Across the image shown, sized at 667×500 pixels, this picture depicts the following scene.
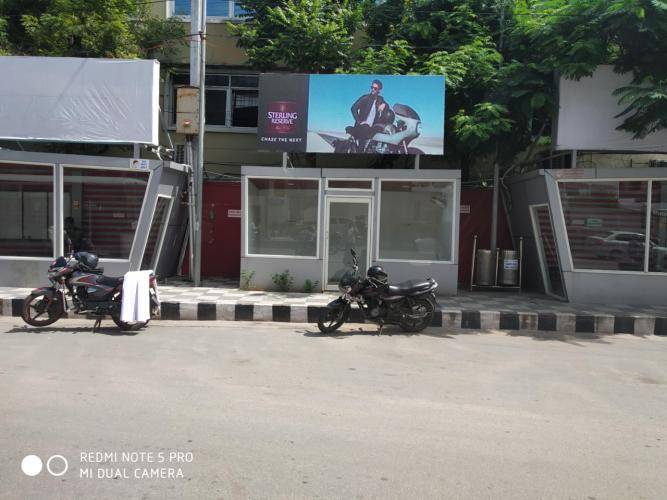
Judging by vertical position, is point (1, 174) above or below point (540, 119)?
below

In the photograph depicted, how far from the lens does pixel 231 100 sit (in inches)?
606

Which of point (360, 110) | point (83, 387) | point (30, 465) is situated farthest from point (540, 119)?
point (30, 465)

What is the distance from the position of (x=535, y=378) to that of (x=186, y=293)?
7.02 metres

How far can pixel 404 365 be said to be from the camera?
259 inches

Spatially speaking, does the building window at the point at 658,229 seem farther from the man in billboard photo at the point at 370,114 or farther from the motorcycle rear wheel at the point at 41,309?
the motorcycle rear wheel at the point at 41,309

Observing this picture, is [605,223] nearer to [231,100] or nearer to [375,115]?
[375,115]

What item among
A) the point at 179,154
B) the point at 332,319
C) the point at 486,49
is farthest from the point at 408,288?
the point at 179,154

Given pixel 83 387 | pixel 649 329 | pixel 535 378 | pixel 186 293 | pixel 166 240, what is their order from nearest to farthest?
pixel 83 387, pixel 535 378, pixel 649 329, pixel 186 293, pixel 166 240

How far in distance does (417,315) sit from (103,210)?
7.12m

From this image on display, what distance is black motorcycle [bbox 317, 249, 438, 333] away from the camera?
8.36 m

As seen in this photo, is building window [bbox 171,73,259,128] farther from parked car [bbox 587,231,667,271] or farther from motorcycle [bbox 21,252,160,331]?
parked car [bbox 587,231,667,271]

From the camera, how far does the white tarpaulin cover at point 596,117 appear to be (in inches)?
420

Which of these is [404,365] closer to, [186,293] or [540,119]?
[186,293]

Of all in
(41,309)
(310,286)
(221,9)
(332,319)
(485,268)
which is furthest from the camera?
(221,9)
